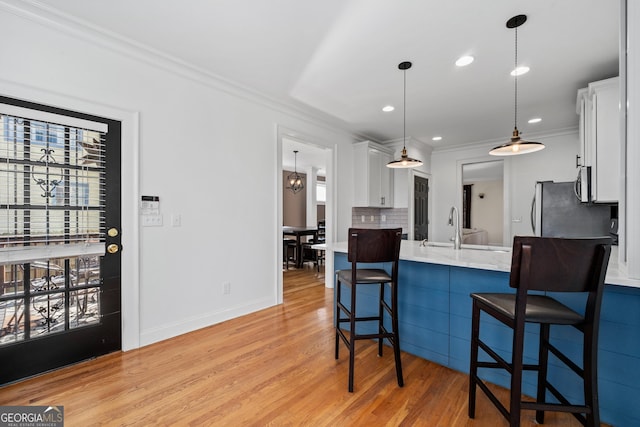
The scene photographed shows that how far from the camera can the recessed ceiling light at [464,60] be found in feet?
8.63

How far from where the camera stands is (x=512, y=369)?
1.32m

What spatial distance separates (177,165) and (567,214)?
175 inches

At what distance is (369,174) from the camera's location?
4.90 m

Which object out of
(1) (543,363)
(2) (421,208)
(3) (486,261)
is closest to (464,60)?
(3) (486,261)

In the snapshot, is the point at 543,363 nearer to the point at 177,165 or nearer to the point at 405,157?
the point at 405,157

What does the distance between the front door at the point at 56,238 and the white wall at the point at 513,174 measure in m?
5.72

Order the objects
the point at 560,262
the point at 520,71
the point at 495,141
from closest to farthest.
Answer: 1. the point at 560,262
2. the point at 520,71
3. the point at 495,141

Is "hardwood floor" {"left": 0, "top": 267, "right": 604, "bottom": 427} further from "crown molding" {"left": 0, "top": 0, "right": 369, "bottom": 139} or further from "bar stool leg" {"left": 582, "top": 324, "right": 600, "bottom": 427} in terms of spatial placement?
"crown molding" {"left": 0, "top": 0, "right": 369, "bottom": 139}

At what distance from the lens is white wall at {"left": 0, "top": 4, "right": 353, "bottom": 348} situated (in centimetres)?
212

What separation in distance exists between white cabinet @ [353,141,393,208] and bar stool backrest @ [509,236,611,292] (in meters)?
3.70

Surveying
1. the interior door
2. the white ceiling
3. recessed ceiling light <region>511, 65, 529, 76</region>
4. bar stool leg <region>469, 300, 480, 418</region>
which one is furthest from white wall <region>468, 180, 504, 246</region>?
bar stool leg <region>469, 300, 480, 418</region>

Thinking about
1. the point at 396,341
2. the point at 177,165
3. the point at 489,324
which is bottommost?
the point at 396,341

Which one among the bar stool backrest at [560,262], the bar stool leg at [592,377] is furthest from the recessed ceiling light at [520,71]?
the bar stool leg at [592,377]

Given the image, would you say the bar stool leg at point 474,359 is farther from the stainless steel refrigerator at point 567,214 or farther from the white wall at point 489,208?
the white wall at point 489,208
